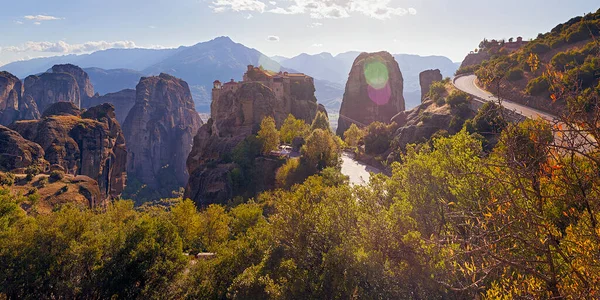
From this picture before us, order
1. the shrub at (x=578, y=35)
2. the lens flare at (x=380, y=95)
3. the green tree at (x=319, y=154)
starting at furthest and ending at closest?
the lens flare at (x=380, y=95)
the shrub at (x=578, y=35)
the green tree at (x=319, y=154)

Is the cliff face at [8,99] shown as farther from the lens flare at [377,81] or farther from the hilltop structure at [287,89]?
the lens flare at [377,81]

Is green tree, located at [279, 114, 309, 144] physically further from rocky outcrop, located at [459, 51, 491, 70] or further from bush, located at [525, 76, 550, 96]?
rocky outcrop, located at [459, 51, 491, 70]

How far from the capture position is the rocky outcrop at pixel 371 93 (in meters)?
104

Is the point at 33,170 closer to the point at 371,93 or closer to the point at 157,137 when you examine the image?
the point at 371,93

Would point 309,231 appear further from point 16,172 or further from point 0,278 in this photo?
point 16,172

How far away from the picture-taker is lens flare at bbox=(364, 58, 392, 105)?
4131 inches

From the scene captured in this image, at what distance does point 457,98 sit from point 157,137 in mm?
171060

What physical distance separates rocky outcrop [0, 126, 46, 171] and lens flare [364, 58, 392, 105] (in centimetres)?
9523

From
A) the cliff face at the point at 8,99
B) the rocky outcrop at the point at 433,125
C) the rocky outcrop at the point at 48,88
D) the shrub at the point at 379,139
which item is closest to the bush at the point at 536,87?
the rocky outcrop at the point at 433,125

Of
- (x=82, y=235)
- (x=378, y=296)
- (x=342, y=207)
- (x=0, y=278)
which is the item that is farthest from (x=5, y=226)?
(x=378, y=296)

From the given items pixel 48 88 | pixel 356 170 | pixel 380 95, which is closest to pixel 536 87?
pixel 356 170

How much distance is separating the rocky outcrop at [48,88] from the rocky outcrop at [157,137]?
4567 centimetres

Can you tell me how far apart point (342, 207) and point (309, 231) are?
2.33m

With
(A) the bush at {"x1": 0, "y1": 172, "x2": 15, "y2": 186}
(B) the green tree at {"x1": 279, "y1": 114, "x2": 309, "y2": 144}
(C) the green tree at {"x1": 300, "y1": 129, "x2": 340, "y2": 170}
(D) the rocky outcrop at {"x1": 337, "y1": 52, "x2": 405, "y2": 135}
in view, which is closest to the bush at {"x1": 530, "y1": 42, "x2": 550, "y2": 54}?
(C) the green tree at {"x1": 300, "y1": 129, "x2": 340, "y2": 170}
